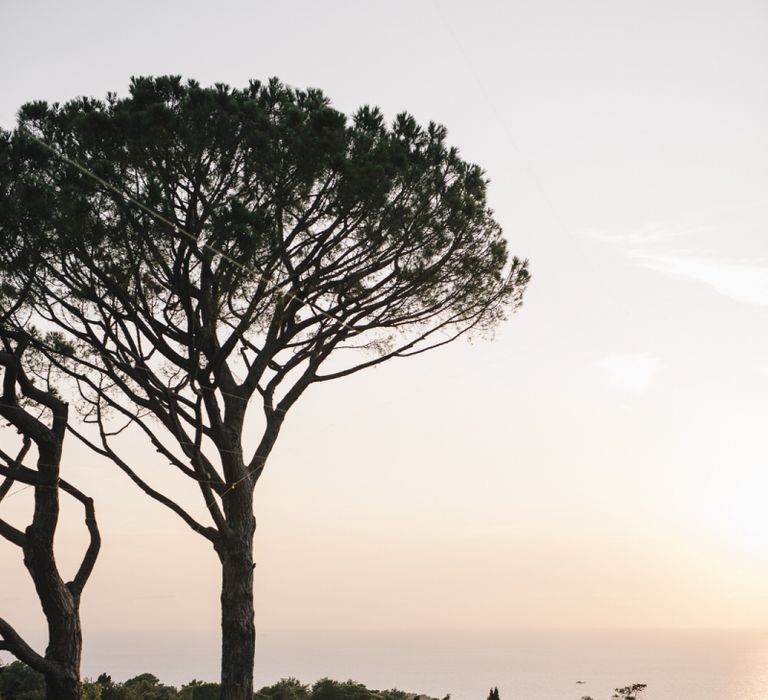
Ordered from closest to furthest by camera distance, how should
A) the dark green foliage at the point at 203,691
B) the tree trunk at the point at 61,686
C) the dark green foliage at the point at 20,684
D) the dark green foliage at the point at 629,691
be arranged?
the tree trunk at the point at 61,686 < the dark green foliage at the point at 20,684 < the dark green foliage at the point at 629,691 < the dark green foliage at the point at 203,691

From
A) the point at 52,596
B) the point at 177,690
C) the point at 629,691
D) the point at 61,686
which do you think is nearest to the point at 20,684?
the point at 177,690

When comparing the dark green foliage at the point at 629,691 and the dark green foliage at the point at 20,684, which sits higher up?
the dark green foliage at the point at 20,684

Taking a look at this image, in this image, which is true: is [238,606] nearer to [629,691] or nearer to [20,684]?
[20,684]

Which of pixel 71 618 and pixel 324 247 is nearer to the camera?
pixel 71 618

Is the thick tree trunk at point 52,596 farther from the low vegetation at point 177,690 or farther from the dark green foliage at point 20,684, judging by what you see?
the dark green foliage at point 20,684

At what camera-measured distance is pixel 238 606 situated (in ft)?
36.8

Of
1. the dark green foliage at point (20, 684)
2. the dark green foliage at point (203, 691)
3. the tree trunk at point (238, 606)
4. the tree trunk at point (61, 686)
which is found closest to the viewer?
the tree trunk at point (61, 686)

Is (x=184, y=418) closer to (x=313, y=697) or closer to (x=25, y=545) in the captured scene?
(x=25, y=545)

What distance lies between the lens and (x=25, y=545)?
10055 millimetres

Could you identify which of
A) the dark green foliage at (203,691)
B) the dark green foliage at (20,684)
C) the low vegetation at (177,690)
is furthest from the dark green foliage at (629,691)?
the dark green foliage at (20,684)

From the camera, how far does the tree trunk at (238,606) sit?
1095 cm

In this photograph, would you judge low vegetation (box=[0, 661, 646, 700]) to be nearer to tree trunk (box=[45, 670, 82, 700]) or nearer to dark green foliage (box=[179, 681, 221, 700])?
dark green foliage (box=[179, 681, 221, 700])

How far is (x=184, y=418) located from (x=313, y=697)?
4758mm

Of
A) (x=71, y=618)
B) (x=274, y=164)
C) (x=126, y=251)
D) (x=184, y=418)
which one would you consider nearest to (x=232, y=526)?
(x=184, y=418)
